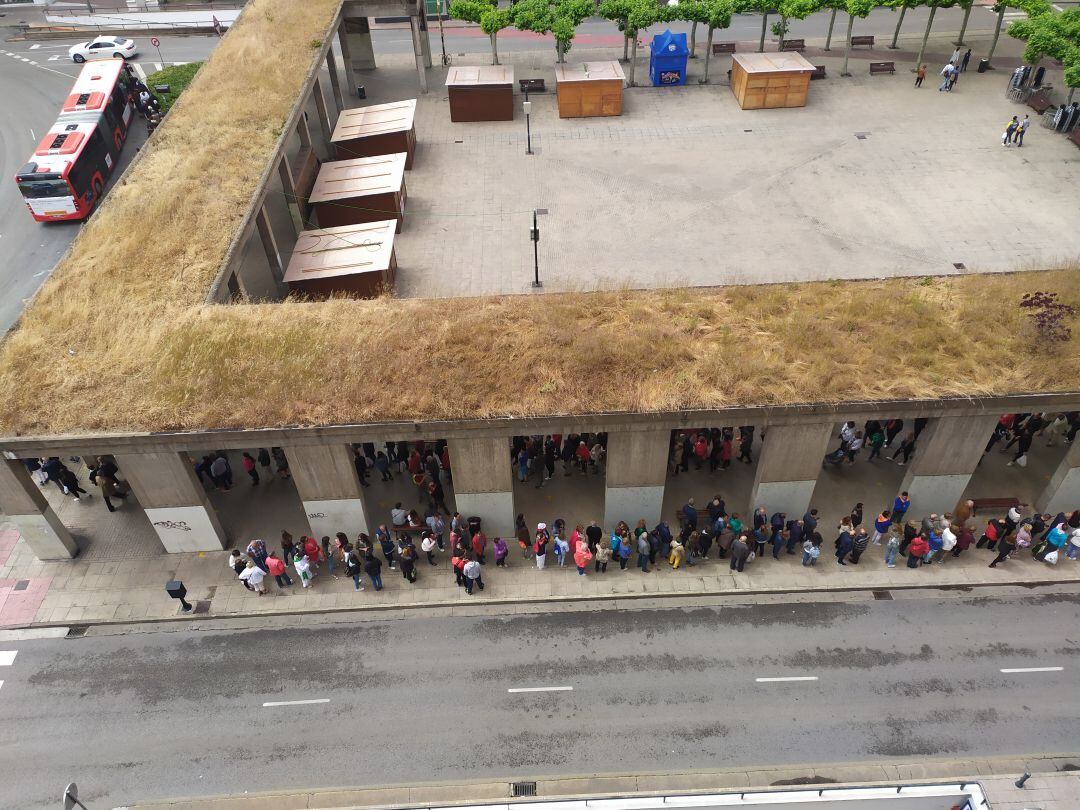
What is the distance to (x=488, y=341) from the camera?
1797 cm

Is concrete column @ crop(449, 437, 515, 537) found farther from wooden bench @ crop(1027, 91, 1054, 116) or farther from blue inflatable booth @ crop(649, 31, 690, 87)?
wooden bench @ crop(1027, 91, 1054, 116)

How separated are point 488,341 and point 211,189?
10567 mm

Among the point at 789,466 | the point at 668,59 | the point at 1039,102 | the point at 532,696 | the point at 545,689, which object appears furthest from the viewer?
the point at 668,59

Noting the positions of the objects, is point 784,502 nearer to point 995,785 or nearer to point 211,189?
point 995,785

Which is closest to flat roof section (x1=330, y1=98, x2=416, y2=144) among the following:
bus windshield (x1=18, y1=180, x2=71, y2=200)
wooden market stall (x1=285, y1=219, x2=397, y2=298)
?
wooden market stall (x1=285, y1=219, x2=397, y2=298)

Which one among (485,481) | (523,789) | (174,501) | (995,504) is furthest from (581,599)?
(995,504)

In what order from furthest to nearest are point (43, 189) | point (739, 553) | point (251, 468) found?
point (43, 189) → point (251, 468) → point (739, 553)

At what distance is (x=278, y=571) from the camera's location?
17859 mm

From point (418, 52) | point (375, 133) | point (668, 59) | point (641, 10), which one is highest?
point (641, 10)

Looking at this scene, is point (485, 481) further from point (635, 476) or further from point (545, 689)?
point (545, 689)

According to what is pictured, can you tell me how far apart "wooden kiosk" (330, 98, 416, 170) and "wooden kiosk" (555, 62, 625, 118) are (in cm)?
730

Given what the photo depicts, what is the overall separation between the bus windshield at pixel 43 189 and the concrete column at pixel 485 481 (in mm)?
24162

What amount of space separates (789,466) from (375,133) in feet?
73.5

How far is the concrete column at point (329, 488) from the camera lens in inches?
677
